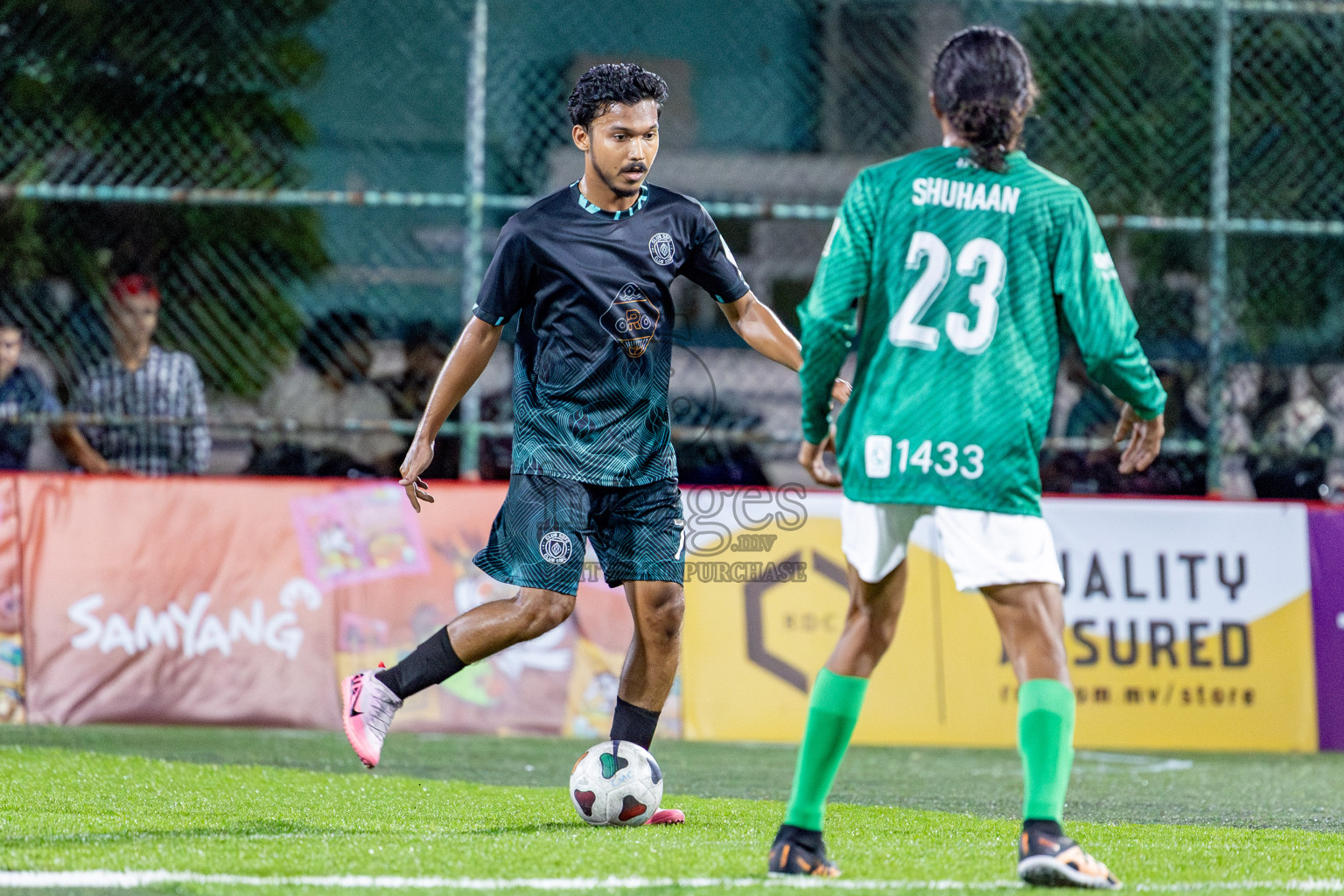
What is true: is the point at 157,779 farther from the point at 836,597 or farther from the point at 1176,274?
the point at 1176,274

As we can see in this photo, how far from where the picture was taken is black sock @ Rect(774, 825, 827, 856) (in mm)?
3877

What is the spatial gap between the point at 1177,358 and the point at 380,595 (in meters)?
4.95

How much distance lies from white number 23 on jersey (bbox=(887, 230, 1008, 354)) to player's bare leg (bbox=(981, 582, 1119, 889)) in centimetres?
55

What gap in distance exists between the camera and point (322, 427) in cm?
903

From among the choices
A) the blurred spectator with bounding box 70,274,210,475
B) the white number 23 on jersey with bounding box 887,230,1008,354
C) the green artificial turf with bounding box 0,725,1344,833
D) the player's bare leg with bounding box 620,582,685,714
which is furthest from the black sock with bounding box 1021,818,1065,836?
the blurred spectator with bounding box 70,274,210,475

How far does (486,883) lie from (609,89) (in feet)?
8.10

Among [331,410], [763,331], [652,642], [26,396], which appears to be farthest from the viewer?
[331,410]

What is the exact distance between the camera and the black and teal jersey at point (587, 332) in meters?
5.16

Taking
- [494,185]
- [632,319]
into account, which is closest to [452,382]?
[632,319]

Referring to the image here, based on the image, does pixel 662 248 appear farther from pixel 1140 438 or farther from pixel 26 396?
pixel 26 396

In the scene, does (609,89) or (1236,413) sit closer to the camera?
(609,89)

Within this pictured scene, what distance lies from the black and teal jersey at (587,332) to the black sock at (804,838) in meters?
1.53

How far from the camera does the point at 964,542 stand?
3846mm

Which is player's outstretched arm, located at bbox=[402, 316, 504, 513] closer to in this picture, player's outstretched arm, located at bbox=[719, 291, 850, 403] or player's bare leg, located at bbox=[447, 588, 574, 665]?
player's bare leg, located at bbox=[447, 588, 574, 665]
